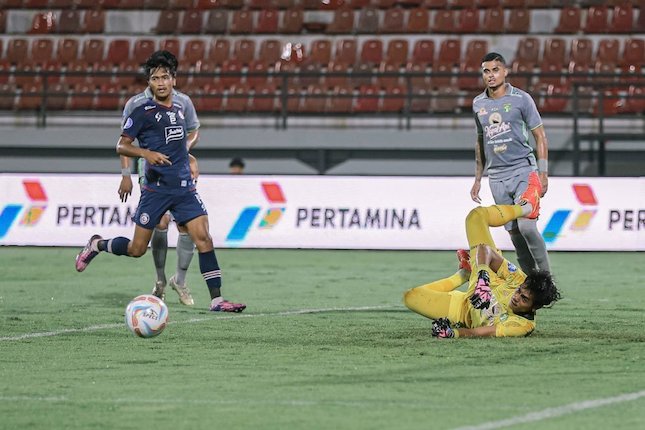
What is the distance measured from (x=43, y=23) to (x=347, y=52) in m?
6.69

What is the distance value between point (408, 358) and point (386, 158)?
15406mm

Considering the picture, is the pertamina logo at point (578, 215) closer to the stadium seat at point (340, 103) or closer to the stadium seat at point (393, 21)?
the stadium seat at point (340, 103)

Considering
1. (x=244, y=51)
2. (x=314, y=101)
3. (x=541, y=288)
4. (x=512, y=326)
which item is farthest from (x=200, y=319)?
(x=244, y=51)

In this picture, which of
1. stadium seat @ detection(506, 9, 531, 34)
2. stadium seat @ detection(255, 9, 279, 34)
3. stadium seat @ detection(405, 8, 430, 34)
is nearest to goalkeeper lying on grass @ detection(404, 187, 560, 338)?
stadium seat @ detection(506, 9, 531, 34)

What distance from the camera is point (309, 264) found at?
17.0 meters

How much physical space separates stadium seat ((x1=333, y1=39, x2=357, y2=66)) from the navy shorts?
1430 centimetres

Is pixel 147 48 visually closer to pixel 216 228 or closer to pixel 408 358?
pixel 216 228

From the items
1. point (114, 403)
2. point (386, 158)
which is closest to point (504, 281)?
point (114, 403)

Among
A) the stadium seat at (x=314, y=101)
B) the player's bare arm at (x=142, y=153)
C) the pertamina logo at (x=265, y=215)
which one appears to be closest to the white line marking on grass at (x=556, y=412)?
the player's bare arm at (x=142, y=153)

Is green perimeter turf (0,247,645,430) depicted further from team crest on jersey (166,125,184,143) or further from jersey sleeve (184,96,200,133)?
jersey sleeve (184,96,200,133)

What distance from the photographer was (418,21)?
997 inches

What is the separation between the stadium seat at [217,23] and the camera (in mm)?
26319

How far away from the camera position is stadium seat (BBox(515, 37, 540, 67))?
24.3 m

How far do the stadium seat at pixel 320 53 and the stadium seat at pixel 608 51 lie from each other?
5.07m
